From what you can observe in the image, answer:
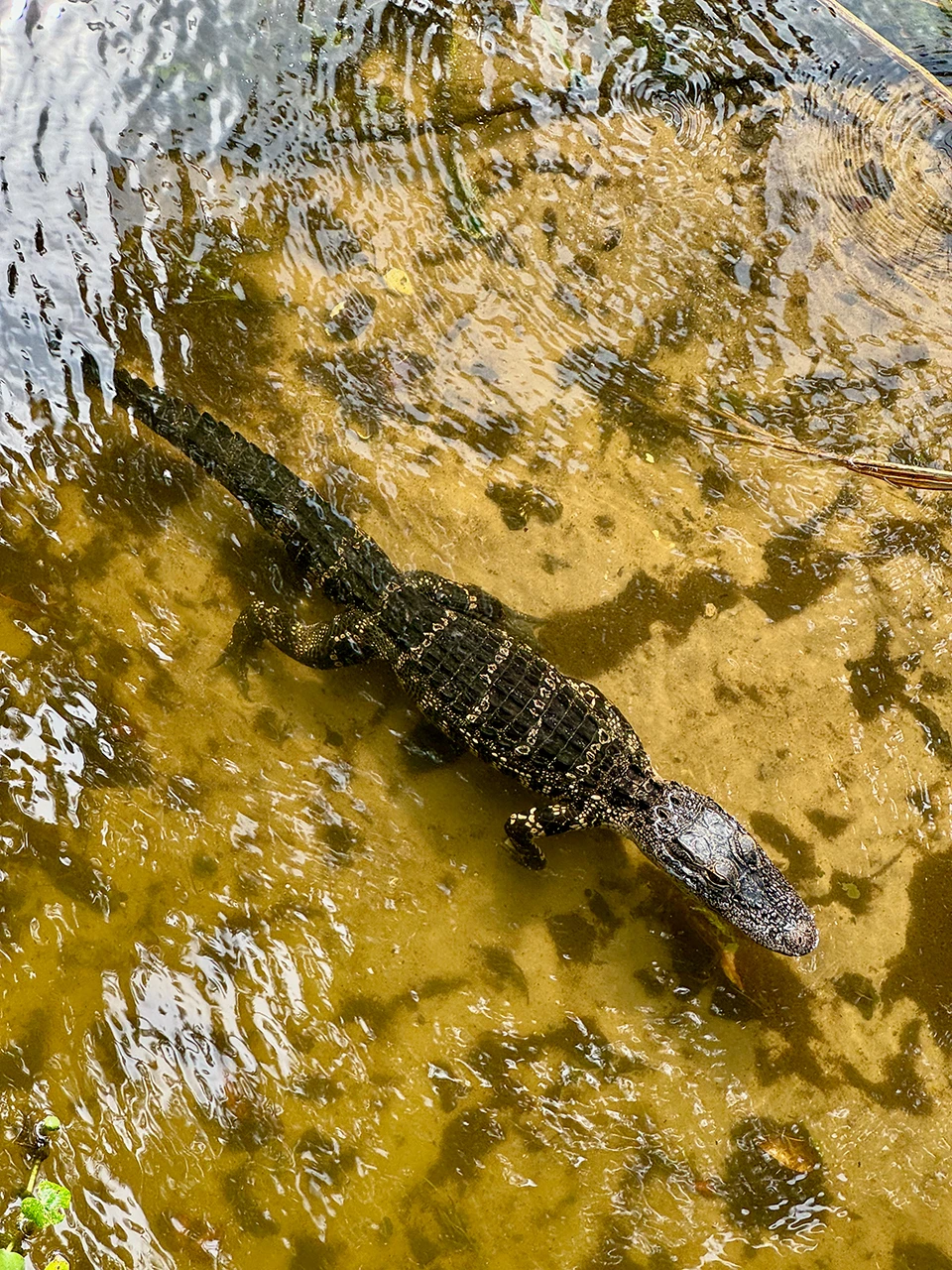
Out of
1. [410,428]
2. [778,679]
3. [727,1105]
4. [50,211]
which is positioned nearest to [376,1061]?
[727,1105]

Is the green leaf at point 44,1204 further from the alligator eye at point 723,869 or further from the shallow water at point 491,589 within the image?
the alligator eye at point 723,869

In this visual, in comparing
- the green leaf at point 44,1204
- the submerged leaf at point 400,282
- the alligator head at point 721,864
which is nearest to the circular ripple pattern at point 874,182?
the submerged leaf at point 400,282

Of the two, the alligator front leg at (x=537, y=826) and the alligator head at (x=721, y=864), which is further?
the alligator front leg at (x=537, y=826)

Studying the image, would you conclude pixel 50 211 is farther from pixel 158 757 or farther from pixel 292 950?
Answer: pixel 292 950

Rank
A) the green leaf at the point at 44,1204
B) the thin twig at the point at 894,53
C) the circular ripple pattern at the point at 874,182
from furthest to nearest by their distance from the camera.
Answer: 1. the thin twig at the point at 894,53
2. the circular ripple pattern at the point at 874,182
3. the green leaf at the point at 44,1204

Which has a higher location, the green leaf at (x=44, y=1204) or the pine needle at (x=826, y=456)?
the pine needle at (x=826, y=456)

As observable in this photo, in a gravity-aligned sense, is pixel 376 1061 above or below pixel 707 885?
below
